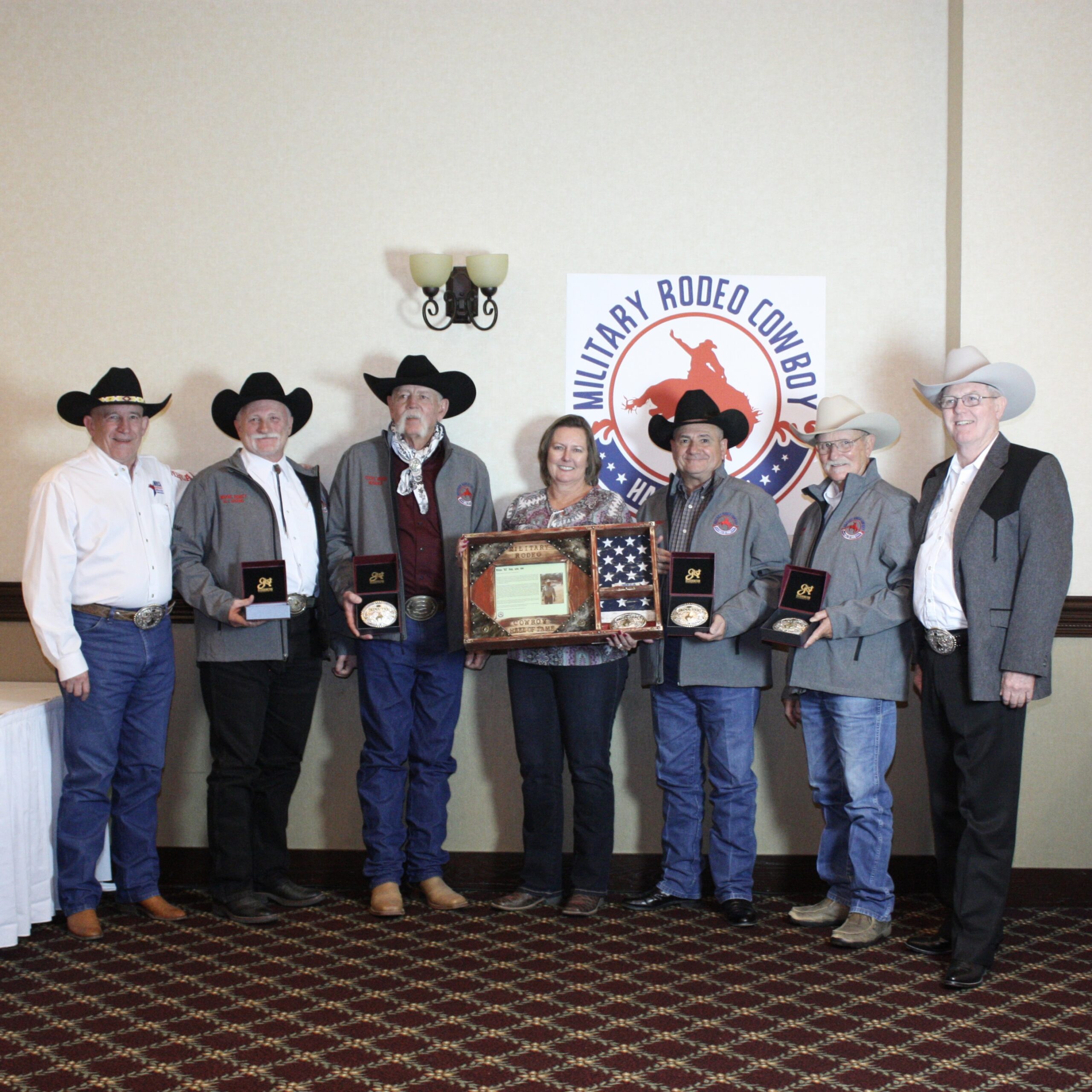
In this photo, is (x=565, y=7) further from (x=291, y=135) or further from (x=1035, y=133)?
(x=1035, y=133)

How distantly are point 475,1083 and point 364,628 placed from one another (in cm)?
146

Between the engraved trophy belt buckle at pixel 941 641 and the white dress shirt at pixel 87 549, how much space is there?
240 cm

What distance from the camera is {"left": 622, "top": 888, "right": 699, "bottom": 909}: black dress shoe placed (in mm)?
3508

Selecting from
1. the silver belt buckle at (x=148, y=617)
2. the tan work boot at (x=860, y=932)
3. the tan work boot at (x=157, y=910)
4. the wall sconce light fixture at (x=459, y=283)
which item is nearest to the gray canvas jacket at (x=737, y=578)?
the tan work boot at (x=860, y=932)

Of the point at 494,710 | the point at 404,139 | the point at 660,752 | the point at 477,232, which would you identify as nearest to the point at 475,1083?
the point at 660,752

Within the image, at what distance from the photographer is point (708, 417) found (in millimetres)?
3480

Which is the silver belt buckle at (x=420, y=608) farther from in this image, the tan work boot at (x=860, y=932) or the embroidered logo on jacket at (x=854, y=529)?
the tan work boot at (x=860, y=932)

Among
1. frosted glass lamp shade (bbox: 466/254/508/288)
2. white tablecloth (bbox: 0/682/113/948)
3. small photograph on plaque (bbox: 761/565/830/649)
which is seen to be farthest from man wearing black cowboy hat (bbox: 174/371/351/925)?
small photograph on plaque (bbox: 761/565/830/649)

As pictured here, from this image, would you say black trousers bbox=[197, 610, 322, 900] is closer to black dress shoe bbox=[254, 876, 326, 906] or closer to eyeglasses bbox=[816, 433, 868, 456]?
black dress shoe bbox=[254, 876, 326, 906]

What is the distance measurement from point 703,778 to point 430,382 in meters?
1.65

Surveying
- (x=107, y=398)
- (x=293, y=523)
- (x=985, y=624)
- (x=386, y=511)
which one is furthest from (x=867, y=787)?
(x=107, y=398)

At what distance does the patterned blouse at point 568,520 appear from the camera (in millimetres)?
3408

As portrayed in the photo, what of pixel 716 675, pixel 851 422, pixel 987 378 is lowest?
pixel 716 675

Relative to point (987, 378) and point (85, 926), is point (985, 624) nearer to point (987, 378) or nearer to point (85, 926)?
point (987, 378)
